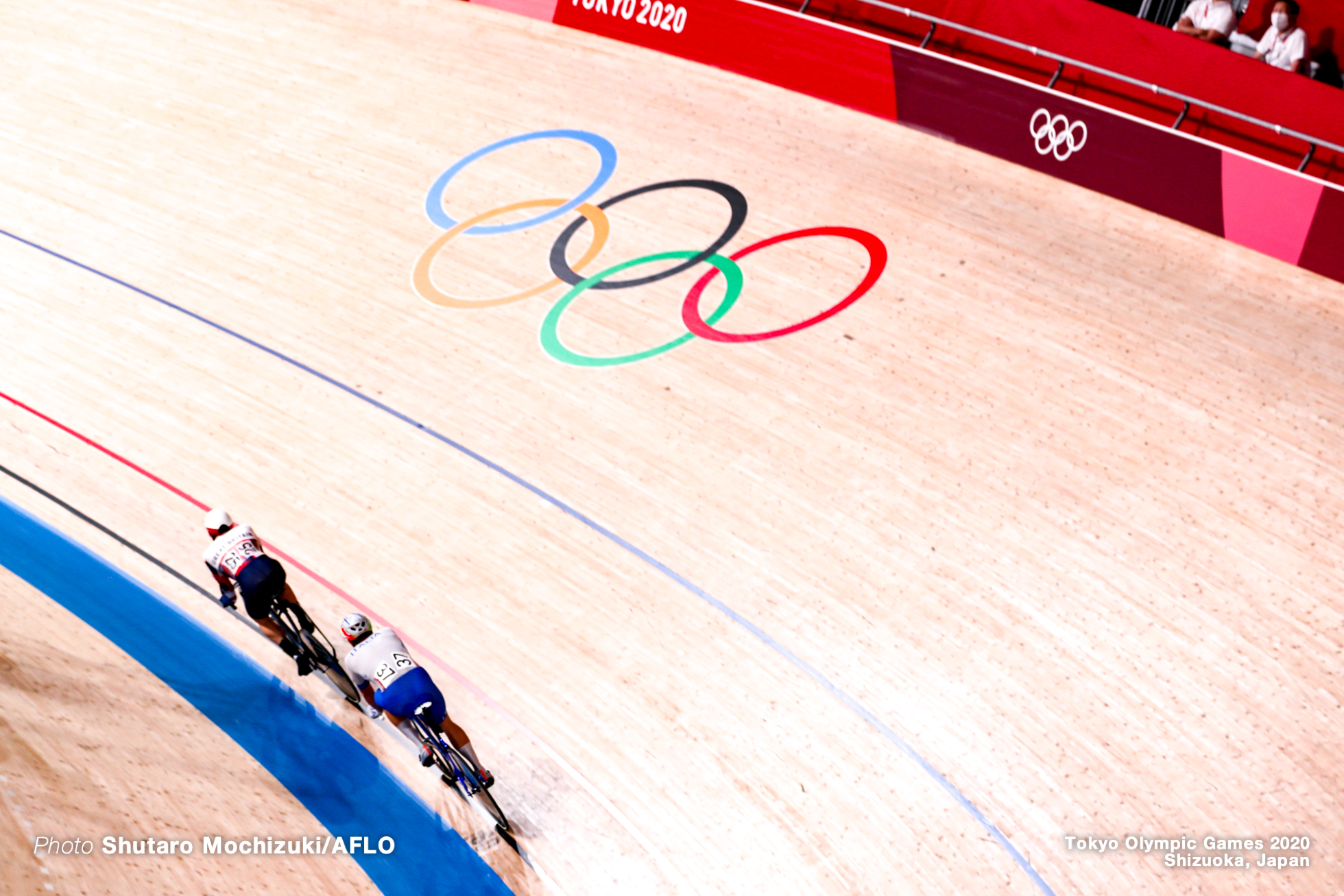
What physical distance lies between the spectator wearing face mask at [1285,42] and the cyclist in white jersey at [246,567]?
17.9ft

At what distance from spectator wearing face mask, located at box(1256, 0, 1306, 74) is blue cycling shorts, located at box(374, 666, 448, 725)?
5.24 metres

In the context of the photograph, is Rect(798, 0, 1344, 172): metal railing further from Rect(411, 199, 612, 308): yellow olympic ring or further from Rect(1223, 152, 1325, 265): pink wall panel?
Rect(411, 199, 612, 308): yellow olympic ring

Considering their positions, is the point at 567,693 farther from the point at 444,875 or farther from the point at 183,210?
the point at 183,210

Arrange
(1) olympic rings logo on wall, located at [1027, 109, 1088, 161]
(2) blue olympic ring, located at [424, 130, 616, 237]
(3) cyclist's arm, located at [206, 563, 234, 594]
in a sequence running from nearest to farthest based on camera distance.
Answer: (3) cyclist's arm, located at [206, 563, 234, 594] < (1) olympic rings logo on wall, located at [1027, 109, 1088, 161] < (2) blue olympic ring, located at [424, 130, 616, 237]

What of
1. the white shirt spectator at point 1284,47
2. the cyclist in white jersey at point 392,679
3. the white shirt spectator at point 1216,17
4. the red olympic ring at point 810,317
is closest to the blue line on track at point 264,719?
the cyclist in white jersey at point 392,679

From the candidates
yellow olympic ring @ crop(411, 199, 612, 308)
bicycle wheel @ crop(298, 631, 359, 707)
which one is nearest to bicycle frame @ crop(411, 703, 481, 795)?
bicycle wheel @ crop(298, 631, 359, 707)

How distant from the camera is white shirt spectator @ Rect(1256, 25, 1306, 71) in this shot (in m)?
5.24

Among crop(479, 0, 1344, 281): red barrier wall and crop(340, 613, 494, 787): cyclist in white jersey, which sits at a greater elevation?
crop(479, 0, 1344, 281): red barrier wall

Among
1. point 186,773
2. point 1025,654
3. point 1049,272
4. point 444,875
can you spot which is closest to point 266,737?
point 186,773

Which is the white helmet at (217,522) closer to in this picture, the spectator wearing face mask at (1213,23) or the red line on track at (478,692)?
the red line on track at (478,692)

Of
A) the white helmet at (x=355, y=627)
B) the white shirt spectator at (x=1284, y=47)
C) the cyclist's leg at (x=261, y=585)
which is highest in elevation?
the white shirt spectator at (x=1284, y=47)

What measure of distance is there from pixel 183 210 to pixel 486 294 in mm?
2277

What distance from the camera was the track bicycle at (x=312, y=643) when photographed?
3783mm

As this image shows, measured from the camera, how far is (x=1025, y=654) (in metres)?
3.82
